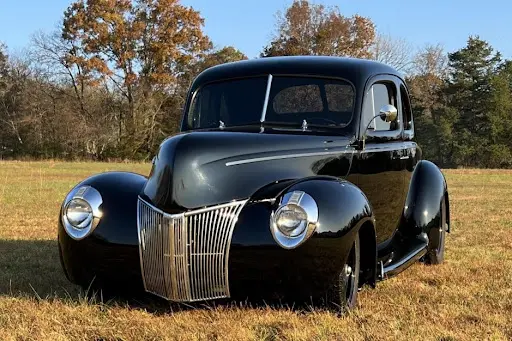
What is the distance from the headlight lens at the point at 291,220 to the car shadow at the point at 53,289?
51 centimetres

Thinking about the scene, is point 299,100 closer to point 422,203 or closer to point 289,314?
point 422,203

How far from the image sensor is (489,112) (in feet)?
149

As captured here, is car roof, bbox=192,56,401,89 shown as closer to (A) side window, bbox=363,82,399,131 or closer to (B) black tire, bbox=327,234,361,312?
(A) side window, bbox=363,82,399,131

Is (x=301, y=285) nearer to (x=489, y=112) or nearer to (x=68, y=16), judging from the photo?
(x=68, y=16)

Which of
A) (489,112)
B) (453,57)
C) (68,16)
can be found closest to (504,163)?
(489,112)

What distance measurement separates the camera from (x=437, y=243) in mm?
5762

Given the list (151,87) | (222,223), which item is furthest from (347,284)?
(151,87)

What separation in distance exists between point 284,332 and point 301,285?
0.31 meters

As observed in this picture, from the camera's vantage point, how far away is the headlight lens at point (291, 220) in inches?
135

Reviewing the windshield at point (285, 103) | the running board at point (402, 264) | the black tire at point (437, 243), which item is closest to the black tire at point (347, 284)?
the running board at point (402, 264)

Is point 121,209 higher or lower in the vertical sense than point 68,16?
lower

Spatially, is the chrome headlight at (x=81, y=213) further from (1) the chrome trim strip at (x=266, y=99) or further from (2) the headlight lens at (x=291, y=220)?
(1) the chrome trim strip at (x=266, y=99)

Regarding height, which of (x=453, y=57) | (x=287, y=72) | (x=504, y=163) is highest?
(x=453, y=57)

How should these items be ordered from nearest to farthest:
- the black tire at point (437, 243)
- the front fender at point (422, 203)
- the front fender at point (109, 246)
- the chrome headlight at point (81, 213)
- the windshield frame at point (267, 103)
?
the front fender at point (109, 246), the chrome headlight at point (81, 213), the windshield frame at point (267, 103), the front fender at point (422, 203), the black tire at point (437, 243)
